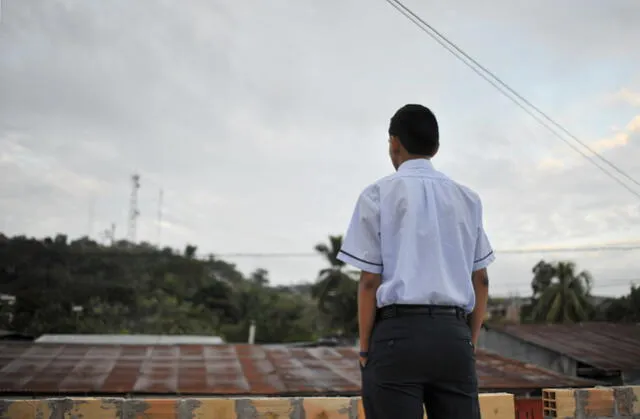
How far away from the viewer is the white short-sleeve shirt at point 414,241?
1.73 meters

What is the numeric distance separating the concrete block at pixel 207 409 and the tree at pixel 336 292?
1150 inches

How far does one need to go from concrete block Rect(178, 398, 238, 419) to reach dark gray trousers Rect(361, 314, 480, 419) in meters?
1.57

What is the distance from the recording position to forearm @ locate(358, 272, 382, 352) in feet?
5.74

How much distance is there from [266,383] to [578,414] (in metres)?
6.70

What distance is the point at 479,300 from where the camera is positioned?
1914 millimetres

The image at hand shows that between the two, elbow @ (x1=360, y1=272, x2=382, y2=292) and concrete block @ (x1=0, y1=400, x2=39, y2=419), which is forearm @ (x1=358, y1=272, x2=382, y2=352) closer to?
elbow @ (x1=360, y1=272, x2=382, y2=292)

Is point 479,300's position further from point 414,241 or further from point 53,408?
point 53,408

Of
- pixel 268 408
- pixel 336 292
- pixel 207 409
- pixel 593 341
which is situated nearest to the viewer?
pixel 207 409

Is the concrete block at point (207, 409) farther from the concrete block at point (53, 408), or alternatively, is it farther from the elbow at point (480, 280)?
the elbow at point (480, 280)

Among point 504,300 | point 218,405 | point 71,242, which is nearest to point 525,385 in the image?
point 218,405

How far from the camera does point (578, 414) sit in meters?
3.81

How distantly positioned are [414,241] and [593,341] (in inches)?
717

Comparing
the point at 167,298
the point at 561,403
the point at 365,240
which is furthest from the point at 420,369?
the point at 167,298

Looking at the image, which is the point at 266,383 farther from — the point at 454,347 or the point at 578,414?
the point at 454,347
